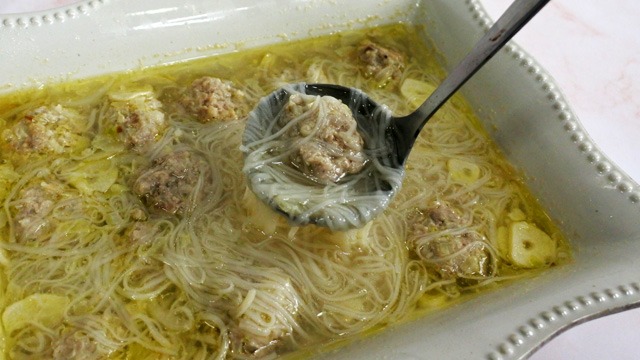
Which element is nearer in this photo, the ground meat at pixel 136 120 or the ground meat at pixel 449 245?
the ground meat at pixel 449 245

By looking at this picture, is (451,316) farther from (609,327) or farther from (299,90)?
(299,90)

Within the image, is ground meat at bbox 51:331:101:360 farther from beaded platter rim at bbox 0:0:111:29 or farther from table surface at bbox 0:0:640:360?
table surface at bbox 0:0:640:360

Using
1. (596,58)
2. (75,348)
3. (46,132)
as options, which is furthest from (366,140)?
(596,58)

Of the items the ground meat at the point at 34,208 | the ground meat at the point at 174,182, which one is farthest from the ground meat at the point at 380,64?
the ground meat at the point at 34,208

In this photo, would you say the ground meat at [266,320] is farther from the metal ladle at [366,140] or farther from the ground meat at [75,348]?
the ground meat at [75,348]

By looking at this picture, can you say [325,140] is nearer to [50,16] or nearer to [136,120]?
[136,120]
